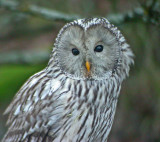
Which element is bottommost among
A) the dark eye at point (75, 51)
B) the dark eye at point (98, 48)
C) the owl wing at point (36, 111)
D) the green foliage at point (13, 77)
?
the owl wing at point (36, 111)

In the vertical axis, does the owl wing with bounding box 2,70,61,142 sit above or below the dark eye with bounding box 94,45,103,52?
below

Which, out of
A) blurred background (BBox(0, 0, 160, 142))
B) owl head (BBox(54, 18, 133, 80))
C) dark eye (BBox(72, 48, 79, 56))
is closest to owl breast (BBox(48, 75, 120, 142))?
owl head (BBox(54, 18, 133, 80))

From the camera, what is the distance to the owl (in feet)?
13.7

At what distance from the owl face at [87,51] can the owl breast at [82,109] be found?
0.39 ft

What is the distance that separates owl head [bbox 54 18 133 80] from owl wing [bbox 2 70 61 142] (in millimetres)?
282

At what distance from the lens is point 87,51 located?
4.09 metres

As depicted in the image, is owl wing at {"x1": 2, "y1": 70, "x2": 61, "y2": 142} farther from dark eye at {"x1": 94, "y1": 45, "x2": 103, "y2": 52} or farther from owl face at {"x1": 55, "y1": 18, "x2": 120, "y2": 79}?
dark eye at {"x1": 94, "y1": 45, "x2": 103, "y2": 52}

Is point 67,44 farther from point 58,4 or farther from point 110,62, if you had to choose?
point 58,4

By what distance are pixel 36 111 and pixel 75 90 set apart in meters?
0.47

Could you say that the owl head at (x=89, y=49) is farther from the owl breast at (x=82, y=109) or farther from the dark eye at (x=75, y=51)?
the owl breast at (x=82, y=109)

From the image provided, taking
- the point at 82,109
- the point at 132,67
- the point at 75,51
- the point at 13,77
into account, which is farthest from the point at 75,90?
the point at 13,77

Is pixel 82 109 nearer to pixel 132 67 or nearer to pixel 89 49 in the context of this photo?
pixel 89 49

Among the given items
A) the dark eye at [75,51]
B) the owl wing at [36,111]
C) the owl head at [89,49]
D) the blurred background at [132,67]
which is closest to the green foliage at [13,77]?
the blurred background at [132,67]

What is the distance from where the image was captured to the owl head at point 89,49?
4105mm
